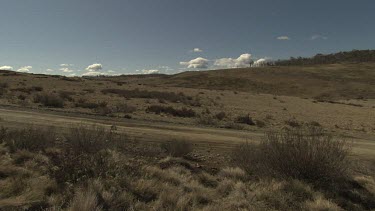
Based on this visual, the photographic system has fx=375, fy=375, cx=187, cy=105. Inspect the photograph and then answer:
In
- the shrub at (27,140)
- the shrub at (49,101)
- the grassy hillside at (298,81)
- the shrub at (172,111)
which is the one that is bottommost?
the grassy hillside at (298,81)

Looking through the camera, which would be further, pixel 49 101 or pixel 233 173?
pixel 49 101

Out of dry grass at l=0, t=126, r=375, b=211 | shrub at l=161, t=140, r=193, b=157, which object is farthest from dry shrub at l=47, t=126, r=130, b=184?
shrub at l=161, t=140, r=193, b=157

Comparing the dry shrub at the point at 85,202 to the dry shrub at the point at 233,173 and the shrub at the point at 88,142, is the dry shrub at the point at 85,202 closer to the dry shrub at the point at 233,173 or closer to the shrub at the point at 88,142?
the shrub at the point at 88,142

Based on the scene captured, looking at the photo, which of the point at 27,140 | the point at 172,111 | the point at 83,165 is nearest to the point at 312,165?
the point at 83,165

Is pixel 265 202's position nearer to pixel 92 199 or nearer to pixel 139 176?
pixel 139 176

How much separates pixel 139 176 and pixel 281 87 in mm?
101636

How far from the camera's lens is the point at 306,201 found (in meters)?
7.42

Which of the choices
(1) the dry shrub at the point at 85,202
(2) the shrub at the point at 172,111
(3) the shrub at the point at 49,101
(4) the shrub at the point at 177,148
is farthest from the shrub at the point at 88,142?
(3) the shrub at the point at 49,101

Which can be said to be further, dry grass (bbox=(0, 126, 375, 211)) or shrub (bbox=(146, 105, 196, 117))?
shrub (bbox=(146, 105, 196, 117))

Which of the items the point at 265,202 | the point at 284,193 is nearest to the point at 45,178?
the point at 265,202

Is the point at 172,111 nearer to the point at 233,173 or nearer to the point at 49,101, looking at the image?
the point at 49,101

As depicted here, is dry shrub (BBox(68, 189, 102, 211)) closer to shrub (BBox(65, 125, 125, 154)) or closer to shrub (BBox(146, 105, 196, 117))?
shrub (BBox(65, 125, 125, 154))

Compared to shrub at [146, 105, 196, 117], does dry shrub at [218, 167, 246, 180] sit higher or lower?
higher

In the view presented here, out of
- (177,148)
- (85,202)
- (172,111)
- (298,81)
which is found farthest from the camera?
(298,81)
